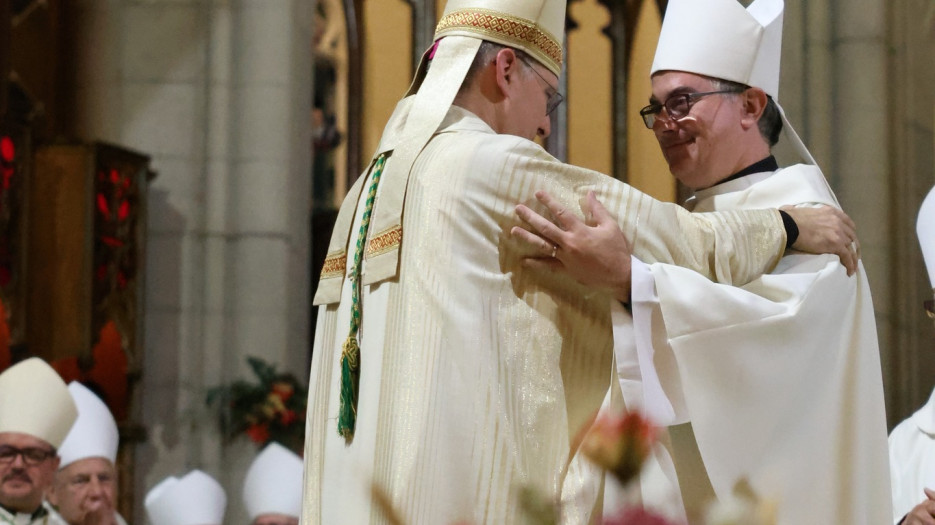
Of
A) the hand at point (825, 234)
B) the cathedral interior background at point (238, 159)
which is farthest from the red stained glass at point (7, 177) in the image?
the hand at point (825, 234)

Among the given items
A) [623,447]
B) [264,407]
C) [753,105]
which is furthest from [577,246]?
[264,407]

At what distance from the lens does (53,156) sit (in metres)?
7.38

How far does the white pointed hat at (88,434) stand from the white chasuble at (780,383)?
4048 mm

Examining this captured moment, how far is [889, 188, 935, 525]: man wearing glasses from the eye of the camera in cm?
497

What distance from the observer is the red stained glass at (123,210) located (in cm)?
764

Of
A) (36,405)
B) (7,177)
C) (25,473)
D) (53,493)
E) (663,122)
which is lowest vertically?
(53,493)

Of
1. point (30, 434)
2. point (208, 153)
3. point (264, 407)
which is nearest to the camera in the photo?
point (30, 434)

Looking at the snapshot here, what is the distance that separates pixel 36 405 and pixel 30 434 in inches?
4.9

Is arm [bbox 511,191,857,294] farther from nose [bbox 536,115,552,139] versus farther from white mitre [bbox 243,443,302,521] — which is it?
white mitre [bbox 243,443,302,521]

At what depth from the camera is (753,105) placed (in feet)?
11.8

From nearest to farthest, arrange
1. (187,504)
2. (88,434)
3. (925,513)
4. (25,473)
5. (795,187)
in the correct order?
1. (795,187)
2. (925,513)
3. (25,473)
4. (88,434)
5. (187,504)

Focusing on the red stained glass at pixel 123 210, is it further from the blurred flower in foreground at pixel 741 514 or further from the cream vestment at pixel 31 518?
the blurred flower in foreground at pixel 741 514

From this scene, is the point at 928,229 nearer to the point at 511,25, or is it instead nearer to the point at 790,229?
the point at 790,229

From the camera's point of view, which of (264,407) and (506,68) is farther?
(264,407)
